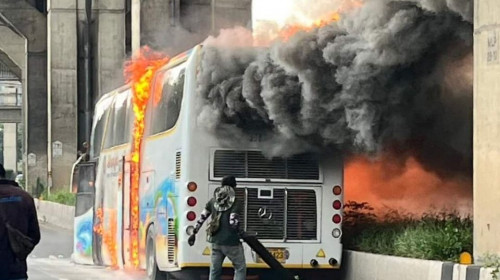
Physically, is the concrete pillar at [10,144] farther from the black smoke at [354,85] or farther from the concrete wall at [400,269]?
the concrete wall at [400,269]

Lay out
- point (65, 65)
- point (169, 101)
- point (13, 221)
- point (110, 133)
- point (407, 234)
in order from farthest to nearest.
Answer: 1. point (65, 65)
2. point (110, 133)
3. point (169, 101)
4. point (407, 234)
5. point (13, 221)

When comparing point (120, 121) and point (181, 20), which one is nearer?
point (120, 121)

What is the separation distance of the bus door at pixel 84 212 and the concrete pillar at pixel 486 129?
11840 millimetres

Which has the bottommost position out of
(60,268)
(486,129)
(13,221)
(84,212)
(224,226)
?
(60,268)

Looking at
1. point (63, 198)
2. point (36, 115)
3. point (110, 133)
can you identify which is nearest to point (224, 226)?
point (110, 133)

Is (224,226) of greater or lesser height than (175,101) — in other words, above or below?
below

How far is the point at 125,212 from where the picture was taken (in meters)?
21.1

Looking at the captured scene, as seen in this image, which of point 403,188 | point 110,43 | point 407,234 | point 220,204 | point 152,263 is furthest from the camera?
point 110,43

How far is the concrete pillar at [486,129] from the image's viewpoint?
1333cm

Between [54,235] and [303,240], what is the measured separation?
21.9 meters

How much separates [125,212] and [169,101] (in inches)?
158

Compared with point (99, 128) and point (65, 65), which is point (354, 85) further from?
point (65, 65)

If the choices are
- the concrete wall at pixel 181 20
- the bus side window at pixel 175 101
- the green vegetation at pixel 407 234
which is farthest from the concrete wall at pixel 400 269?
the concrete wall at pixel 181 20

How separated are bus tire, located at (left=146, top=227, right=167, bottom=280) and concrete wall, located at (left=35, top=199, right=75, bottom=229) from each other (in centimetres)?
2037
